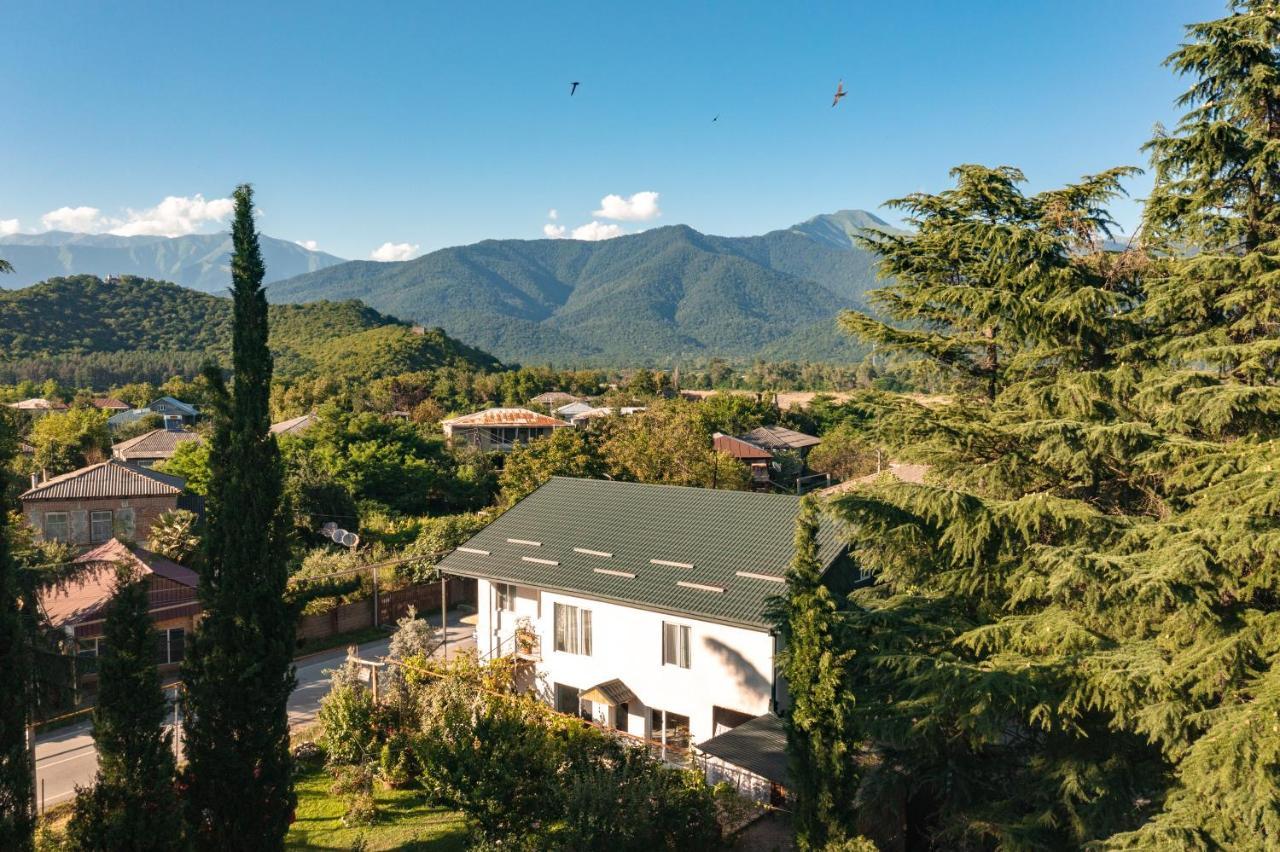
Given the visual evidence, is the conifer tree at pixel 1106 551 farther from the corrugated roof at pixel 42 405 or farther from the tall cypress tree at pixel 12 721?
the corrugated roof at pixel 42 405

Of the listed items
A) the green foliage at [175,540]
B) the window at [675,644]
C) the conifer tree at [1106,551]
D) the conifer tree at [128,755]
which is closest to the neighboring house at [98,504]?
the green foliage at [175,540]

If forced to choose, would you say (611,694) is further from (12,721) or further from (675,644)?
(12,721)

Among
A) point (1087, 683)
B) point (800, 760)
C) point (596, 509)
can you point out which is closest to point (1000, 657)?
point (1087, 683)

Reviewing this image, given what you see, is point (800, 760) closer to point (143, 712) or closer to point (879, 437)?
point (879, 437)

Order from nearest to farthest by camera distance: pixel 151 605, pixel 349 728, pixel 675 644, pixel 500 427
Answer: pixel 349 728 < pixel 675 644 < pixel 151 605 < pixel 500 427

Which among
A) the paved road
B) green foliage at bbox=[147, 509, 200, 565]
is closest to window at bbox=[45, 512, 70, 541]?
green foliage at bbox=[147, 509, 200, 565]

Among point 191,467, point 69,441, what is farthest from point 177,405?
point 191,467
